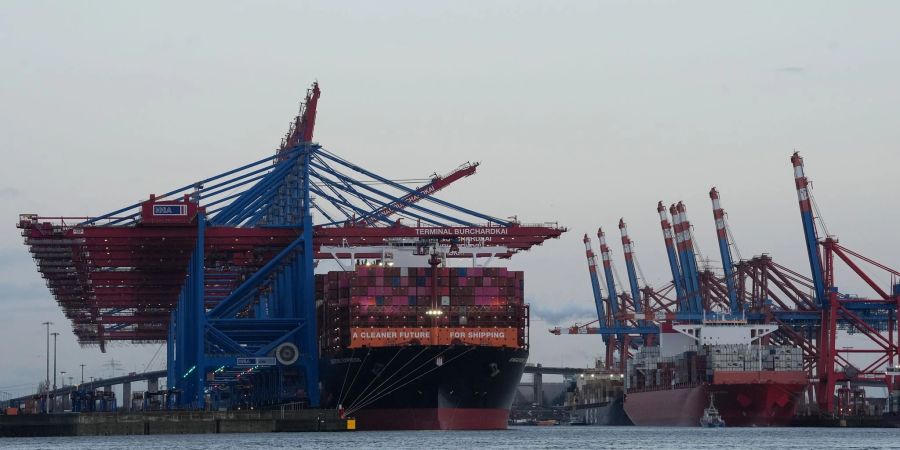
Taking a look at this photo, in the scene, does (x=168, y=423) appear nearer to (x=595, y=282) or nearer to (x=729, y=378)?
(x=729, y=378)

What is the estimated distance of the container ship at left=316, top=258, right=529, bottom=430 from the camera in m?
84.5

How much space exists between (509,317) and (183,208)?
18.4 meters

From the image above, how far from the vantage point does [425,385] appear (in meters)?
84.7

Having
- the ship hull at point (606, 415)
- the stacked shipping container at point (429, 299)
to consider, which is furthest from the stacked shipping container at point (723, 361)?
the stacked shipping container at point (429, 299)

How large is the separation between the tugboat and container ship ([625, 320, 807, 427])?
0.42 m

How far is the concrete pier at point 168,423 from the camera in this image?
79.4m

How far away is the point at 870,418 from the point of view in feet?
361

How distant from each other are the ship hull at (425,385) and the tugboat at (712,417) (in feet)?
83.8

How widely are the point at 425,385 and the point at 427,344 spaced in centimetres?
209

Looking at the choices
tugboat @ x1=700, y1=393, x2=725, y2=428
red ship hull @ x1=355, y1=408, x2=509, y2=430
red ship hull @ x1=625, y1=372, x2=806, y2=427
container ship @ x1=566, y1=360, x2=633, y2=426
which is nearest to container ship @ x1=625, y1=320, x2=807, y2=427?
red ship hull @ x1=625, y1=372, x2=806, y2=427

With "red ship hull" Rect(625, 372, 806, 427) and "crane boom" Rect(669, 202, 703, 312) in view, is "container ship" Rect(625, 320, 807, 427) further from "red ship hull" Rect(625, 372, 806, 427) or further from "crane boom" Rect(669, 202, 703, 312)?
"crane boom" Rect(669, 202, 703, 312)

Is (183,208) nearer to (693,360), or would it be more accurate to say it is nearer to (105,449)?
(105,449)

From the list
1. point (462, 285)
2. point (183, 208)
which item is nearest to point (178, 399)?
point (183, 208)

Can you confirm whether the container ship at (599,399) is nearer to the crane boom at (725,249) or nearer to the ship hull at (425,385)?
the crane boom at (725,249)
